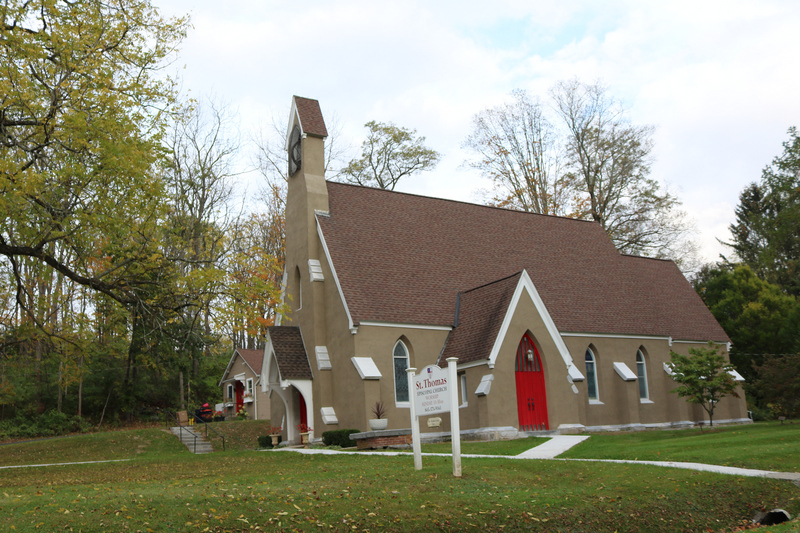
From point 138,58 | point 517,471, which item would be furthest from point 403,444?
point 138,58

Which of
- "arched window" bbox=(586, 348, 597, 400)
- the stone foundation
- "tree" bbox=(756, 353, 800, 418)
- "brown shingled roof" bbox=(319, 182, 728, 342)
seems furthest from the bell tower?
"tree" bbox=(756, 353, 800, 418)

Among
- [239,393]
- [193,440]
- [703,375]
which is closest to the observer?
[703,375]

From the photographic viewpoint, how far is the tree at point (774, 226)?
43000mm

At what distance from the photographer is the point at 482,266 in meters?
28.1

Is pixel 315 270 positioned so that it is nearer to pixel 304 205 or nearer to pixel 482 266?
pixel 304 205

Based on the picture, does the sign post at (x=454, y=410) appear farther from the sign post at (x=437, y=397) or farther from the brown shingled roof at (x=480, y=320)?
the brown shingled roof at (x=480, y=320)

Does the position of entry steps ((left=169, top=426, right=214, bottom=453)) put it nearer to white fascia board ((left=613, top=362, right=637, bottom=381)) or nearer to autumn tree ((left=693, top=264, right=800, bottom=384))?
white fascia board ((left=613, top=362, right=637, bottom=381))

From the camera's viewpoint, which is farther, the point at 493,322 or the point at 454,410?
the point at 493,322

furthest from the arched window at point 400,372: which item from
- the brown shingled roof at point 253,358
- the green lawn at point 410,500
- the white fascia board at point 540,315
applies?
the brown shingled roof at point 253,358

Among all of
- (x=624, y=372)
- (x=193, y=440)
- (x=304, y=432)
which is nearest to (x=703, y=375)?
(x=624, y=372)

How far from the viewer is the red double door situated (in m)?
23.1

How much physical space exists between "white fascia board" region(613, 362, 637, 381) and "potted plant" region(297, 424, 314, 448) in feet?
41.6

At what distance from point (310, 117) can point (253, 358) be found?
63.0 feet

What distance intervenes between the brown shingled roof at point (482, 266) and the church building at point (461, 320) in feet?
0.22
